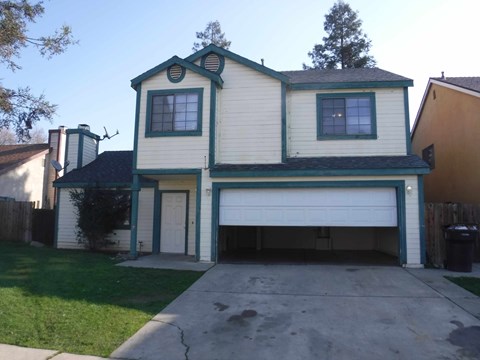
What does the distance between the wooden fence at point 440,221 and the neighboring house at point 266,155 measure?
0.48 metres

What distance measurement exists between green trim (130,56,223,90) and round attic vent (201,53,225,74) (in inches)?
26.0

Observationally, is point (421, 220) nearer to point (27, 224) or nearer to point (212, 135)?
point (212, 135)

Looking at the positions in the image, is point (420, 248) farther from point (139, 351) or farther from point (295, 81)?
point (139, 351)

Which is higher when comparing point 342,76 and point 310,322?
point 342,76

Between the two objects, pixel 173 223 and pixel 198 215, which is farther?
pixel 173 223

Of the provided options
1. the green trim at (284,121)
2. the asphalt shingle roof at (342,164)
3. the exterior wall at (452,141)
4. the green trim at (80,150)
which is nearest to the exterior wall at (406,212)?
the asphalt shingle roof at (342,164)

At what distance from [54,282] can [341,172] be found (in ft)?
25.7

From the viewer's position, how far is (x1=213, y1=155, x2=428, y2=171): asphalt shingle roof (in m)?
10.6

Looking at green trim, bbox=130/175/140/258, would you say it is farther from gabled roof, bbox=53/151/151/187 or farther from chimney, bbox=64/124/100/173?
chimney, bbox=64/124/100/173

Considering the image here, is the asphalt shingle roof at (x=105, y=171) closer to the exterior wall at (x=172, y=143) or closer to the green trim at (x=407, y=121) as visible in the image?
the exterior wall at (x=172, y=143)

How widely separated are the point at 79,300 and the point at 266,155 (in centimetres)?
691

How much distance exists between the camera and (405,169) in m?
10.5

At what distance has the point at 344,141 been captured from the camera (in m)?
12.1

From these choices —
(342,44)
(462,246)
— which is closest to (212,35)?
(342,44)
